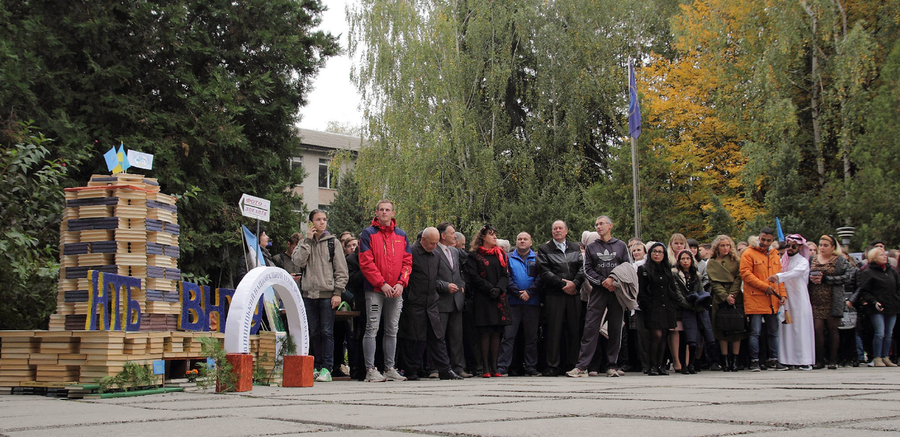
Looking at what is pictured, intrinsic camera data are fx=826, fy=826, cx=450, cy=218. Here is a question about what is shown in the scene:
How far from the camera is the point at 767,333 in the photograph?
39.6 ft

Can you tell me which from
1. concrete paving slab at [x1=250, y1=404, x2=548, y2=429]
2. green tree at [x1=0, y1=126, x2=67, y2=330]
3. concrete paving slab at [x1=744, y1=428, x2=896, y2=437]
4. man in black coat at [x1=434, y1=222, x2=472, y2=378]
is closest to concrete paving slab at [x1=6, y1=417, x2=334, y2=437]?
concrete paving slab at [x1=250, y1=404, x2=548, y2=429]

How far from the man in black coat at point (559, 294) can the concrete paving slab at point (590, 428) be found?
6.63 m

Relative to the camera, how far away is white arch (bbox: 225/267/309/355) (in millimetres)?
7074

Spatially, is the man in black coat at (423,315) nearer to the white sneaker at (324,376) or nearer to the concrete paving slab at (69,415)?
the white sneaker at (324,376)

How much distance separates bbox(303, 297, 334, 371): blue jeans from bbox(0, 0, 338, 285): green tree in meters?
8.58

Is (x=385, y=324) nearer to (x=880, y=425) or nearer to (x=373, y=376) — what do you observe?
(x=373, y=376)

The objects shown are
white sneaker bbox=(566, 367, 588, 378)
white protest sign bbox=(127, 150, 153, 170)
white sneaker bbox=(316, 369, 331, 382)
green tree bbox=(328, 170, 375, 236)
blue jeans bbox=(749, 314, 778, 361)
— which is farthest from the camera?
green tree bbox=(328, 170, 375, 236)

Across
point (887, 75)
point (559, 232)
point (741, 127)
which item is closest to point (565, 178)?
point (741, 127)

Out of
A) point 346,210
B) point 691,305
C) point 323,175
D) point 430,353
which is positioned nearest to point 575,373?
point 430,353

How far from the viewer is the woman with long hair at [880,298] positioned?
483 inches

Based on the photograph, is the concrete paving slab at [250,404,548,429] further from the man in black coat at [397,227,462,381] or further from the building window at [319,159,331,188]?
the building window at [319,159,331,188]

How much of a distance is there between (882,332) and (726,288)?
2680mm

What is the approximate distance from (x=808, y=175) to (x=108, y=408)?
28496mm

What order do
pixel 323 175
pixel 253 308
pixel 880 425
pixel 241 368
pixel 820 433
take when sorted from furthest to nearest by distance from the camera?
pixel 323 175
pixel 253 308
pixel 241 368
pixel 880 425
pixel 820 433
